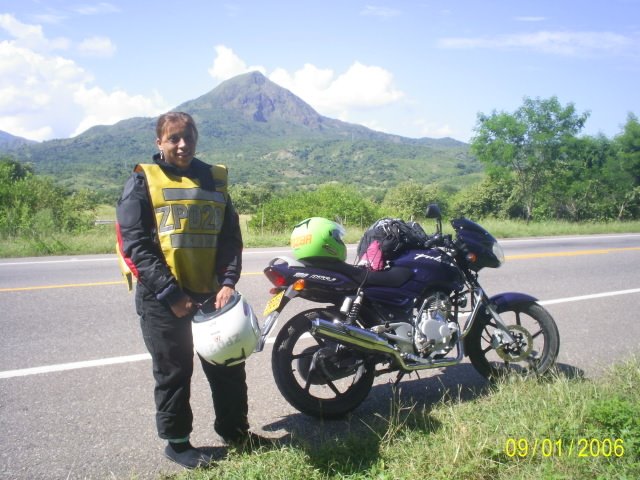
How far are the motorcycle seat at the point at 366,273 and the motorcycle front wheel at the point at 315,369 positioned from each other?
31 cm

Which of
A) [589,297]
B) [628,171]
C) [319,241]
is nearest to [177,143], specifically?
[319,241]

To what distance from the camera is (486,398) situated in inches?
153

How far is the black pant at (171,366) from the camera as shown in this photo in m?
2.85

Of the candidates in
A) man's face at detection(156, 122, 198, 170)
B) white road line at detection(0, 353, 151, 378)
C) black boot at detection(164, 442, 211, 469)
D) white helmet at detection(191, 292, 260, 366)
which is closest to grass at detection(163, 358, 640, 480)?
black boot at detection(164, 442, 211, 469)

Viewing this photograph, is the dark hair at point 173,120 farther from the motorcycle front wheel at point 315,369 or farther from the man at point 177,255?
the motorcycle front wheel at point 315,369

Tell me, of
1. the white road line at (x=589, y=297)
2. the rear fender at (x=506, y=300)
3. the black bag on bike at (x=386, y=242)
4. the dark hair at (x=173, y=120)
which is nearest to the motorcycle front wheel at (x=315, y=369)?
the black bag on bike at (x=386, y=242)

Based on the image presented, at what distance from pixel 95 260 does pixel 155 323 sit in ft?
26.4

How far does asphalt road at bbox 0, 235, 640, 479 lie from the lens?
3.15 meters

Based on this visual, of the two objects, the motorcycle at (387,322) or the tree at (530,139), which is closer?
the motorcycle at (387,322)

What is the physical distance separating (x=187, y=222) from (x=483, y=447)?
2.04 m

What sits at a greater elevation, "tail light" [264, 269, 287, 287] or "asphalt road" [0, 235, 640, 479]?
"tail light" [264, 269, 287, 287]

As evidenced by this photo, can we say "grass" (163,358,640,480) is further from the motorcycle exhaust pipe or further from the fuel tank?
the fuel tank

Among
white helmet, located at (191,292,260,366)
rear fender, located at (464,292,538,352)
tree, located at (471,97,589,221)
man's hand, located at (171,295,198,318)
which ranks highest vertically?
tree, located at (471,97,589,221)

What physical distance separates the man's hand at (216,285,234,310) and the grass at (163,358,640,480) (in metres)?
0.87
